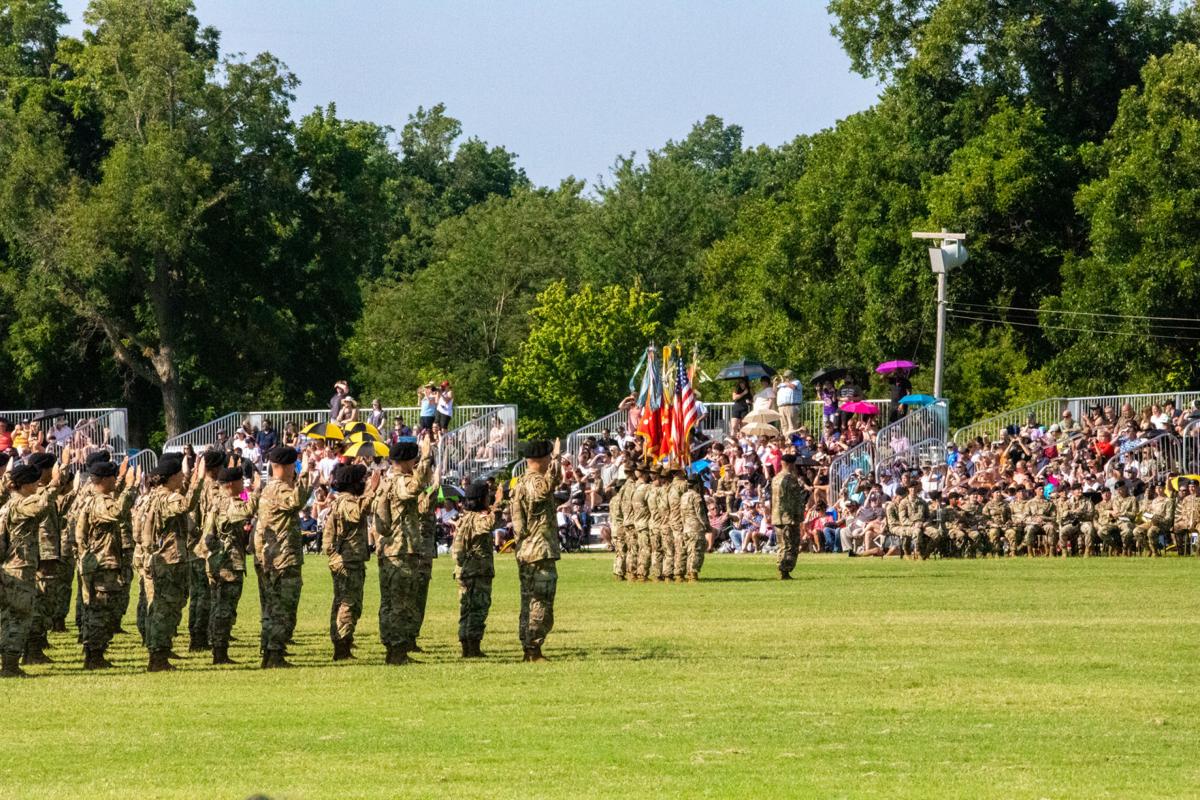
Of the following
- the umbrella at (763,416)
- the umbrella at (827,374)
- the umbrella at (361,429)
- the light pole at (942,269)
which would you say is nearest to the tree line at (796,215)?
the light pole at (942,269)

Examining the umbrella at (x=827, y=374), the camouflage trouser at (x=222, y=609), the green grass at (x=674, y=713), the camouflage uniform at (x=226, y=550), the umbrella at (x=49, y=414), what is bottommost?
the green grass at (x=674, y=713)

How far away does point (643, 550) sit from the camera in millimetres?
31391

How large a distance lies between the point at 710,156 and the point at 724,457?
273ft

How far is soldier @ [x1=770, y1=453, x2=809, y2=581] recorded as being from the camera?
30266mm

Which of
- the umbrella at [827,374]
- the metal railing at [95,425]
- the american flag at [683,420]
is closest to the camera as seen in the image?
the american flag at [683,420]

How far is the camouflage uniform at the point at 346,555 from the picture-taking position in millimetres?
18484

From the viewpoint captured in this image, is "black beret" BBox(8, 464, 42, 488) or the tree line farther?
the tree line

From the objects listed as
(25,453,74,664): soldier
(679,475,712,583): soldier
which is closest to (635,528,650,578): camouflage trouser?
(679,475,712,583): soldier

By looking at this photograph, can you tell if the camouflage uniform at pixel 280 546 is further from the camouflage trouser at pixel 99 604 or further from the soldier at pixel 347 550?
the camouflage trouser at pixel 99 604

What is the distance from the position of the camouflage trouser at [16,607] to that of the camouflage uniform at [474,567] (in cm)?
375

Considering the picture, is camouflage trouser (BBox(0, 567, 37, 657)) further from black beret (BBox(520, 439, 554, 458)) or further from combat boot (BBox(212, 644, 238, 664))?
black beret (BBox(520, 439, 554, 458))

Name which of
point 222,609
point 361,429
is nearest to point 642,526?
point 361,429

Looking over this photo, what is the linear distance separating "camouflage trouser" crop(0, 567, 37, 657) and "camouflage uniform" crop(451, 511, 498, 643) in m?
3.75

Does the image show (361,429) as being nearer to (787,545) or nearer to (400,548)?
(787,545)
